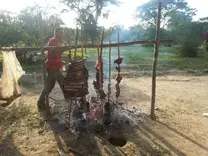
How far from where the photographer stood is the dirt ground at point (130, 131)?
12.7 ft

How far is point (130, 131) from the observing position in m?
4.50

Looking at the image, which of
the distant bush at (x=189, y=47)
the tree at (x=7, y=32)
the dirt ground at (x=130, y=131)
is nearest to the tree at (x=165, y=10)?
the distant bush at (x=189, y=47)

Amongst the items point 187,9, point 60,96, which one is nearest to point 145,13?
point 187,9

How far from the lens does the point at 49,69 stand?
5527 millimetres

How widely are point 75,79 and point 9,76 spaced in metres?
1.96

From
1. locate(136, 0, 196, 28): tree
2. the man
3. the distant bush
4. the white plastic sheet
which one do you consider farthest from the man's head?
locate(136, 0, 196, 28): tree

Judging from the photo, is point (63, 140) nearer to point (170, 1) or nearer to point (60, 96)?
point (60, 96)

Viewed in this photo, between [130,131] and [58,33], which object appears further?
[58,33]

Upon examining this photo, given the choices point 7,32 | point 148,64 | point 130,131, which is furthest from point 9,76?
point 148,64

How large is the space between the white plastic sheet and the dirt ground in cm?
54

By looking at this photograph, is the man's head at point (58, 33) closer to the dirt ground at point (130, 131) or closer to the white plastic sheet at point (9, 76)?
the white plastic sheet at point (9, 76)

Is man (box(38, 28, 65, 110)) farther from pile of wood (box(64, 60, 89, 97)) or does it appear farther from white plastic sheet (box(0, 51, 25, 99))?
pile of wood (box(64, 60, 89, 97))

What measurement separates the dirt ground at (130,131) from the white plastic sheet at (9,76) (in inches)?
21.3

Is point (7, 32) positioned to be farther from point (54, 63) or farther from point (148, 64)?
point (54, 63)
